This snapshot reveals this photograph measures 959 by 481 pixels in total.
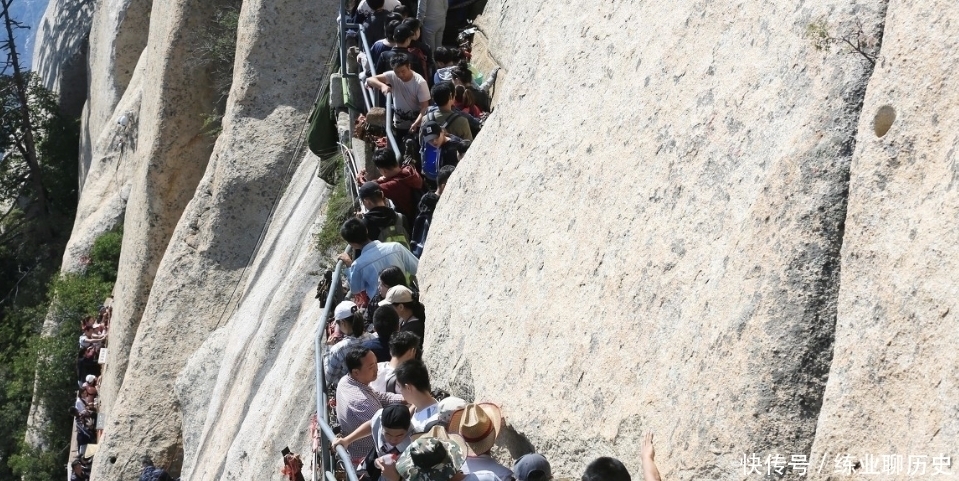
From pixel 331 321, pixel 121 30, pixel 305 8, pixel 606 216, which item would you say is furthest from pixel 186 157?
pixel 606 216

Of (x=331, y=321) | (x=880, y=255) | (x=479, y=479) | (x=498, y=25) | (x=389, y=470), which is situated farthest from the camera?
(x=498, y=25)

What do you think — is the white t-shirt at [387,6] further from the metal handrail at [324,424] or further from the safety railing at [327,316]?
the metal handrail at [324,424]

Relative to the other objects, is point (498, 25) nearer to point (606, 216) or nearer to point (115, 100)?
point (606, 216)

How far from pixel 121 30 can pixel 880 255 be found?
26.2 metres

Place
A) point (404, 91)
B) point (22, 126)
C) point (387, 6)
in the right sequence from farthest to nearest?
point (22, 126) → point (387, 6) → point (404, 91)

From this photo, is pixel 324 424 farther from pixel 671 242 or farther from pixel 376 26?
pixel 376 26

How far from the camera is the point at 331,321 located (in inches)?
355

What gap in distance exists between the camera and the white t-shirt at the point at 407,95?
31.3 ft

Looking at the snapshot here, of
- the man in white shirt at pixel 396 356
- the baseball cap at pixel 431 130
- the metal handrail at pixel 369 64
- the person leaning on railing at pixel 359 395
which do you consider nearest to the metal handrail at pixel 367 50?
the metal handrail at pixel 369 64

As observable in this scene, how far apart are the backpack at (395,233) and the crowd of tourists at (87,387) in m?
13.2

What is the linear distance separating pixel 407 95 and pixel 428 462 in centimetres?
499

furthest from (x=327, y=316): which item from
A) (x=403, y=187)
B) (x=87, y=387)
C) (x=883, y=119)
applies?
(x=87, y=387)

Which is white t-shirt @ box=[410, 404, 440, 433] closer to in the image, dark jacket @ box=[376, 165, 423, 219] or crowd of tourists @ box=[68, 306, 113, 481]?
dark jacket @ box=[376, 165, 423, 219]

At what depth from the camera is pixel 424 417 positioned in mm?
5988
